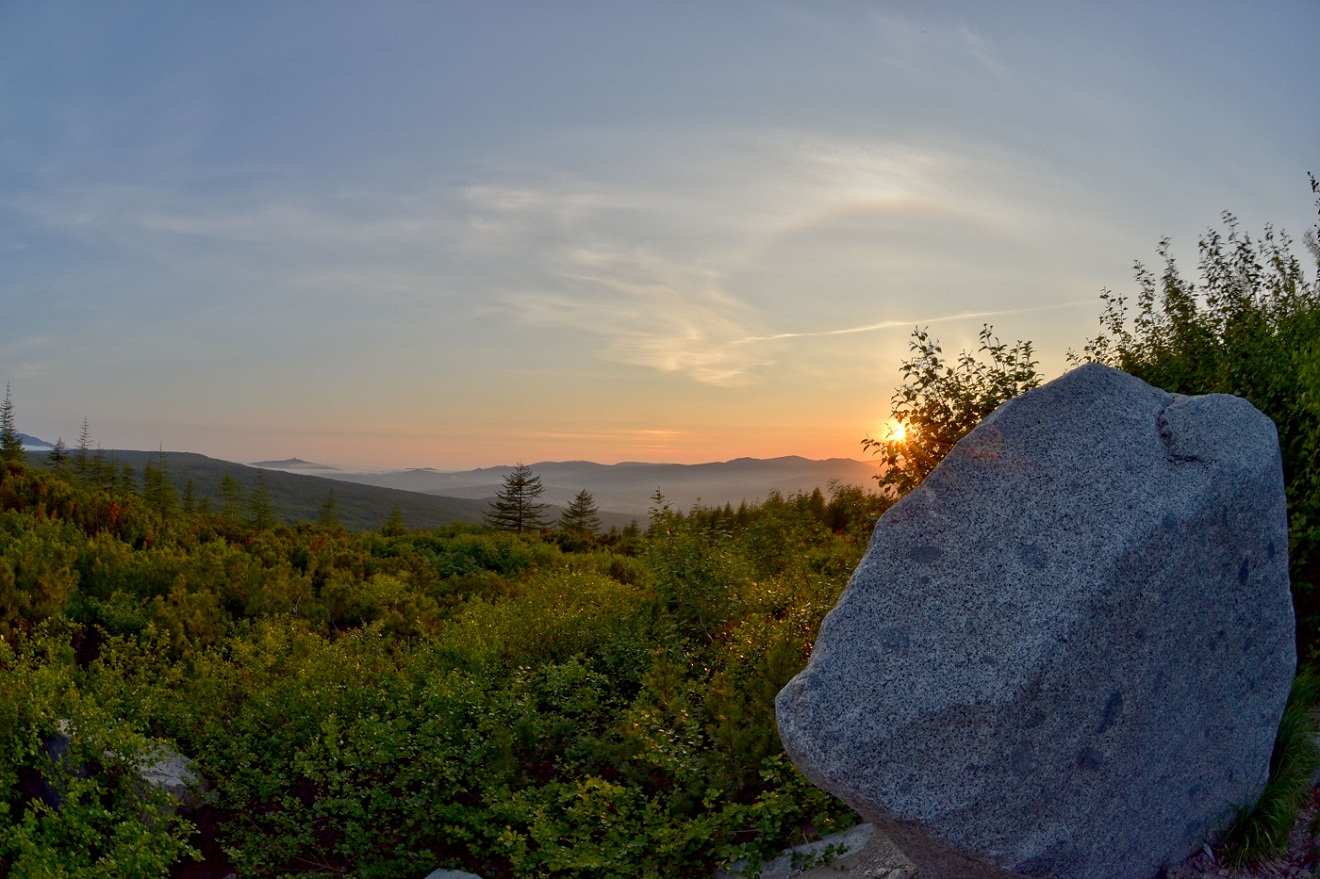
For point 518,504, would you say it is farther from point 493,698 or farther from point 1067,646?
point 1067,646

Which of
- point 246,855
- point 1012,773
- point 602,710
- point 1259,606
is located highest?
point 1259,606

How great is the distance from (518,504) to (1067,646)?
26.8 meters

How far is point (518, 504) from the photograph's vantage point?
98.3 feet

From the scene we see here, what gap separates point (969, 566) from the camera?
14.5 feet

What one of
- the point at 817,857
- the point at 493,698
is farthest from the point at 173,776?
the point at 817,857

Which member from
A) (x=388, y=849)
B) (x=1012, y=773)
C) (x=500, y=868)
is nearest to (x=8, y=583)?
(x=388, y=849)

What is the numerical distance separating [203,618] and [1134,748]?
10.7m

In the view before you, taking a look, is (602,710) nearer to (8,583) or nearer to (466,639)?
(466,639)

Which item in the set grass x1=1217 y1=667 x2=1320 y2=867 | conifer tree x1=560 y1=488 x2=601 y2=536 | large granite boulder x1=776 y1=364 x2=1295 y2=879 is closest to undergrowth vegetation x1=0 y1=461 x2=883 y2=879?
large granite boulder x1=776 y1=364 x2=1295 y2=879

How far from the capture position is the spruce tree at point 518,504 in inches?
1160

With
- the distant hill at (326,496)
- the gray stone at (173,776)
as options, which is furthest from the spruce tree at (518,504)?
→ the distant hill at (326,496)

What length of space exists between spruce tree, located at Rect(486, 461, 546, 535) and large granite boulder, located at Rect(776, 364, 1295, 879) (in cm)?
2529

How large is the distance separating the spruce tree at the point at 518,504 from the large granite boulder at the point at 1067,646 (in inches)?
996

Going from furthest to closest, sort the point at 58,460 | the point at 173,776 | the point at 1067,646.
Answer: the point at 58,460, the point at 173,776, the point at 1067,646
